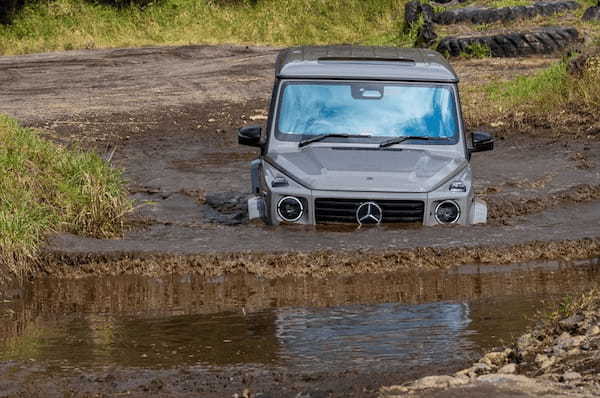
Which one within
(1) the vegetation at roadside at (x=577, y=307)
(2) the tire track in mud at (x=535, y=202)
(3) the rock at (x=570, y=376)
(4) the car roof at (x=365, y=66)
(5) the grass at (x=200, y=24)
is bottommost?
(5) the grass at (x=200, y=24)

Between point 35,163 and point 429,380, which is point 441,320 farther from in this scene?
point 35,163

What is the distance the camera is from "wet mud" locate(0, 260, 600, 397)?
22.3 feet

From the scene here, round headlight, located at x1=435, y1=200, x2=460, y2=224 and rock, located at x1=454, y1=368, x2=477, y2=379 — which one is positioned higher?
rock, located at x1=454, y1=368, x2=477, y2=379

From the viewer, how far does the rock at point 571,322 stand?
7094 millimetres

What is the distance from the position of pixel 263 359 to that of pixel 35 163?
5.63 metres

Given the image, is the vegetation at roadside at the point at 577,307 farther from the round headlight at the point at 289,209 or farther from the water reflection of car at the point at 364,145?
the round headlight at the point at 289,209

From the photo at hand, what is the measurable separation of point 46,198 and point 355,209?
329cm

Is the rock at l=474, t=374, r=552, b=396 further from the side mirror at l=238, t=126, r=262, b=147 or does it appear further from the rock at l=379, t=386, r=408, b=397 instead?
the side mirror at l=238, t=126, r=262, b=147

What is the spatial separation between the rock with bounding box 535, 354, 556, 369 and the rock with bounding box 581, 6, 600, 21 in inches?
828

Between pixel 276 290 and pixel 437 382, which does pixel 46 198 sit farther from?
pixel 437 382

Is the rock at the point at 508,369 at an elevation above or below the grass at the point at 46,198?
above

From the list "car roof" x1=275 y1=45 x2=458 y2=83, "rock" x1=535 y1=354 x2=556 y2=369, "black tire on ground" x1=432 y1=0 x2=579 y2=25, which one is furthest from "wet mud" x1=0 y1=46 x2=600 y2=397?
"black tire on ground" x1=432 y1=0 x2=579 y2=25

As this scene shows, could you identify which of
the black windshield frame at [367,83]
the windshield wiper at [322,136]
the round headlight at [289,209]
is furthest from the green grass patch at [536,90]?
the round headlight at [289,209]

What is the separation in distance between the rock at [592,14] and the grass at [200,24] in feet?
15.0
